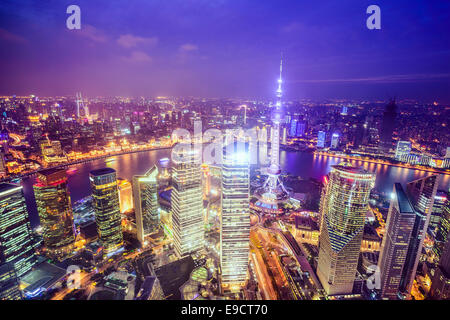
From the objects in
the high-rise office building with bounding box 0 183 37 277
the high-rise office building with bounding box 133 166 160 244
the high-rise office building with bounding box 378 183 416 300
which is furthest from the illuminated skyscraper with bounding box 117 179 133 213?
the high-rise office building with bounding box 378 183 416 300

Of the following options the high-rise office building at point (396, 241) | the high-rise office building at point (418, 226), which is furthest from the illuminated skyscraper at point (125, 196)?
the high-rise office building at point (418, 226)

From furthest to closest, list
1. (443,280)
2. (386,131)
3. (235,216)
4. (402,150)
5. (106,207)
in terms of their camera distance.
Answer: (386,131) < (402,150) < (106,207) < (235,216) < (443,280)

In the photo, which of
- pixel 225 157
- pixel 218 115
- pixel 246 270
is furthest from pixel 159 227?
pixel 218 115

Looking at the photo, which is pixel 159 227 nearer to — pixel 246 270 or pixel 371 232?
pixel 246 270

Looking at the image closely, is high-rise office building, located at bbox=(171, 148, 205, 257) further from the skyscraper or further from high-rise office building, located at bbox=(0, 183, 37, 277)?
the skyscraper

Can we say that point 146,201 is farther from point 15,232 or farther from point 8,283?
point 8,283

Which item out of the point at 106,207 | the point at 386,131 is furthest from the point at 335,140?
the point at 106,207
